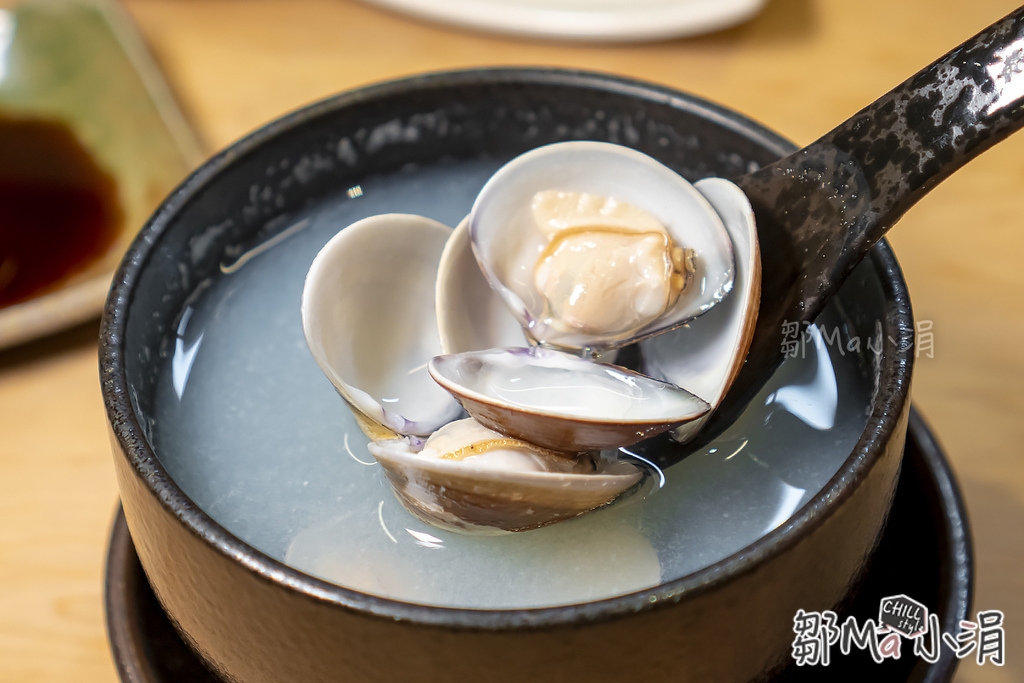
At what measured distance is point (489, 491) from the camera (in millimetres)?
418

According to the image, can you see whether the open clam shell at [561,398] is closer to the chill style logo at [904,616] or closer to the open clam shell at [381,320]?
the open clam shell at [381,320]

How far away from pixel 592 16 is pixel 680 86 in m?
0.14

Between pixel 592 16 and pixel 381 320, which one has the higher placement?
pixel 592 16

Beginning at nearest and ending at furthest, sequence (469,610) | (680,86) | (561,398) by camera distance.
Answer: (469,610) → (561,398) → (680,86)

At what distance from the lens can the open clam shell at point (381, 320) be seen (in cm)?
51

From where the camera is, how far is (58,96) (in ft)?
3.57

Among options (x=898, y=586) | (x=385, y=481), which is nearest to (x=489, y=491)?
(x=385, y=481)

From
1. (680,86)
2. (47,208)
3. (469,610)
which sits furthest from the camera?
(680,86)

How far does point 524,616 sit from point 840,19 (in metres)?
1.07

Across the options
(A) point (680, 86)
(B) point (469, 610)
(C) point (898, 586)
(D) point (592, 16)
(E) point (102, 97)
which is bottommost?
(C) point (898, 586)

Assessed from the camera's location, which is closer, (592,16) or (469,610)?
(469,610)

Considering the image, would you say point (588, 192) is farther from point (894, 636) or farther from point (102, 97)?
point (102, 97)

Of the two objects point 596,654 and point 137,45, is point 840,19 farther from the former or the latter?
point 596,654

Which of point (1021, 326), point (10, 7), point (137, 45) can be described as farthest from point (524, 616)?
point (10, 7)
